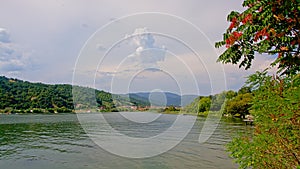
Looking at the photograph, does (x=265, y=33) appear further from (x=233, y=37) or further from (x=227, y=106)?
(x=227, y=106)

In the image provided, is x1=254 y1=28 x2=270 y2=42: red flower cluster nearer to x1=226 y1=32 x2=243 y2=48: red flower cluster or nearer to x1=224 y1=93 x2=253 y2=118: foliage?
x1=226 y1=32 x2=243 y2=48: red flower cluster

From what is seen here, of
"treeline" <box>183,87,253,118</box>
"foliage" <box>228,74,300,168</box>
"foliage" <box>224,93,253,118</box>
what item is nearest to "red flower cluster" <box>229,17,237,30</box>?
"foliage" <box>228,74,300,168</box>

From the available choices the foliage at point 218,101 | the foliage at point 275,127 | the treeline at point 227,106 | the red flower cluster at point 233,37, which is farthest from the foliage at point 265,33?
the treeline at point 227,106

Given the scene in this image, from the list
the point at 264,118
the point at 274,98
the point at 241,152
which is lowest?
the point at 241,152

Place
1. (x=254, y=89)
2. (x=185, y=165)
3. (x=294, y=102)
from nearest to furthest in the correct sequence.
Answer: (x=294, y=102), (x=254, y=89), (x=185, y=165)

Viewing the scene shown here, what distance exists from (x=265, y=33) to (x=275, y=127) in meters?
2.16

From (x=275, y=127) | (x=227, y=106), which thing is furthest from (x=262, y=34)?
(x=227, y=106)

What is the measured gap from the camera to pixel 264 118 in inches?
236

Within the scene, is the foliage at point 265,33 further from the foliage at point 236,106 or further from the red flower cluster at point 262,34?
the foliage at point 236,106

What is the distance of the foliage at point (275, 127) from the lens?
520cm

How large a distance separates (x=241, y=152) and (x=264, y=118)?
36.5 inches

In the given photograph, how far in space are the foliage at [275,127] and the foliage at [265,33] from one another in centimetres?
88

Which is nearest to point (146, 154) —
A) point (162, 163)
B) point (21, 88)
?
point (162, 163)

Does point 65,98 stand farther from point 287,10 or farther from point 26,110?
point 287,10
